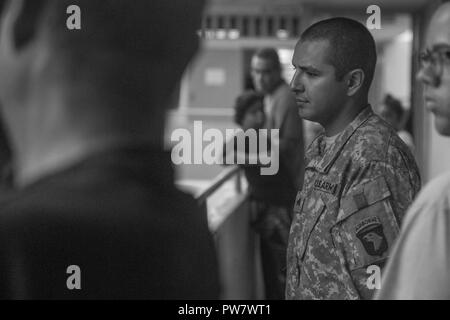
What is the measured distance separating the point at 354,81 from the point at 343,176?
0.20 meters

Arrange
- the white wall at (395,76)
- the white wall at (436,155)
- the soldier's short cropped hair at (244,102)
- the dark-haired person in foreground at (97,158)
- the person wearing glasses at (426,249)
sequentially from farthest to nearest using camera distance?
the white wall at (395,76)
the white wall at (436,155)
the soldier's short cropped hair at (244,102)
the dark-haired person in foreground at (97,158)
the person wearing glasses at (426,249)

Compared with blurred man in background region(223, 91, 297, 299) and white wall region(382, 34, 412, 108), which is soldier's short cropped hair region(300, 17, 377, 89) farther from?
white wall region(382, 34, 412, 108)

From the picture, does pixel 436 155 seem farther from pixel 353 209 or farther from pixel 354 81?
pixel 353 209

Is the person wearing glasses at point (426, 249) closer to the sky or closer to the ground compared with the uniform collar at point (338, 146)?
closer to the ground

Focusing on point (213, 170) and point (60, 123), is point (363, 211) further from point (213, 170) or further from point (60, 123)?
point (213, 170)

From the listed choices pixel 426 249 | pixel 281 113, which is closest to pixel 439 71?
pixel 426 249

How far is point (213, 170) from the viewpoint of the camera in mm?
1988

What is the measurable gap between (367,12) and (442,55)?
0.84 m

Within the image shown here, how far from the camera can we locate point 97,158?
1.14 m

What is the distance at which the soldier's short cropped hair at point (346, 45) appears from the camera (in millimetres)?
1372

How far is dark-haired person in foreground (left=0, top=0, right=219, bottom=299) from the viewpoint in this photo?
1207 mm

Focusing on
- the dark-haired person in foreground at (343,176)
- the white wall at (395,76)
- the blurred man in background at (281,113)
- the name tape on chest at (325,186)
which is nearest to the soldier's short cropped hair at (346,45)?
the dark-haired person in foreground at (343,176)

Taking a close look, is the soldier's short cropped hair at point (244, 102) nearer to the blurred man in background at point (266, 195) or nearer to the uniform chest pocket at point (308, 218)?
the blurred man in background at point (266, 195)

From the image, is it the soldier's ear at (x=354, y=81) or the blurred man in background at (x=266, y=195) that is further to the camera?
the blurred man in background at (x=266, y=195)
